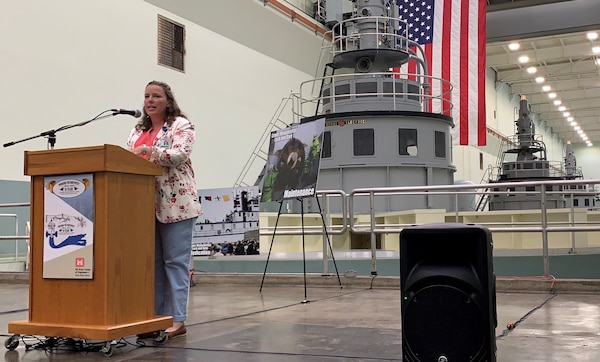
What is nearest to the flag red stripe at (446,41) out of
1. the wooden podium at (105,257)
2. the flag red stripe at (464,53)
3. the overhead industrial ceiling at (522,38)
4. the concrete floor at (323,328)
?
the flag red stripe at (464,53)

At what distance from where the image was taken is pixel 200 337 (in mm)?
4383

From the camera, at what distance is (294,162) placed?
277 inches

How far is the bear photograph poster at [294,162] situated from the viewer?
22.2 ft

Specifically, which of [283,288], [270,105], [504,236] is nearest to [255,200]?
[283,288]

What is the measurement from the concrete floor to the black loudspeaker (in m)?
0.70

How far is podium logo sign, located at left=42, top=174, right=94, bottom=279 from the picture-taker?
3.65m

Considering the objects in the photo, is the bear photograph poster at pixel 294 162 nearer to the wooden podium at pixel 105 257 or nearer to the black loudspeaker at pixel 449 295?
the wooden podium at pixel 105 257

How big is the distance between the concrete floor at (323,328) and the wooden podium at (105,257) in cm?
22

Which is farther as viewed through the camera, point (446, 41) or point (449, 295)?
point (446, 41)

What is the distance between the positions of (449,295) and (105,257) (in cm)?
188

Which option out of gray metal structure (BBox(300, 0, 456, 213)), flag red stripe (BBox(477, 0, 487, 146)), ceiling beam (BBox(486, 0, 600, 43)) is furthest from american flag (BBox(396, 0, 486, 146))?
ceiling beam (BBox(486, 0, 600, 43))

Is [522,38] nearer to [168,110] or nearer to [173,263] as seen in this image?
[168,110]

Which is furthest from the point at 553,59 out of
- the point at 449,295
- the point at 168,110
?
the point at 449,295

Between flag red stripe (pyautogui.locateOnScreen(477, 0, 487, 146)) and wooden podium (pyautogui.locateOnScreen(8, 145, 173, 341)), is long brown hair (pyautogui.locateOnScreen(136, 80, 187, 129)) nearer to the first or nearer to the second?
wooden podium (pyautogui.locateOnScreen(8, 145, 173, 341))
